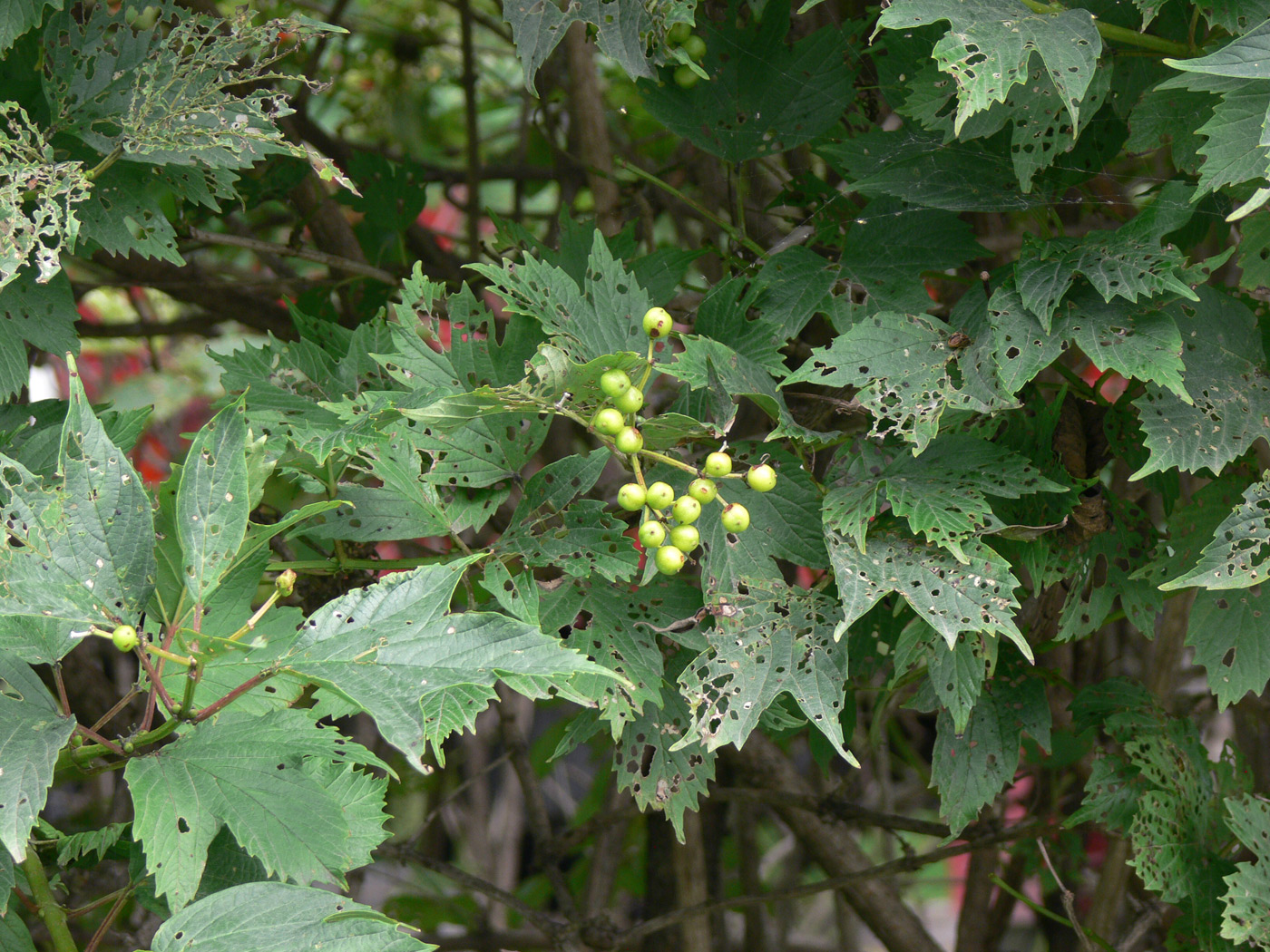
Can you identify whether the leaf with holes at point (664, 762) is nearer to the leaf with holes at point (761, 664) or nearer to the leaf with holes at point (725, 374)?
the leaf with holes at point (761, 664)

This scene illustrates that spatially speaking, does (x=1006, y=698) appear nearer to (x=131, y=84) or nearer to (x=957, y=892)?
(x=131, y=84)

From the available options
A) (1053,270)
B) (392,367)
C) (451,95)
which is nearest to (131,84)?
(392,367)

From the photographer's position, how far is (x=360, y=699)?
56 centimetres

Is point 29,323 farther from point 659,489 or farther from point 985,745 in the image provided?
point 985,745

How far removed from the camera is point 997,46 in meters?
0.66

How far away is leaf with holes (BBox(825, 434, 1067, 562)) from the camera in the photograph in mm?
695

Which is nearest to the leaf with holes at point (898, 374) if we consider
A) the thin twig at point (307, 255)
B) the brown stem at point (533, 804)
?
the thin twig at point (307, 255)

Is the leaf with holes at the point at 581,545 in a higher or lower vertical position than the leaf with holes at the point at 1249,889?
higher

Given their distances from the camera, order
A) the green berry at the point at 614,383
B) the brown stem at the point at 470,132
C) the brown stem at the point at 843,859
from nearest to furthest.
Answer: the green berry at the point at 614,383
the brown stem at the point at 843,859
the brown stem at the point at 470,132

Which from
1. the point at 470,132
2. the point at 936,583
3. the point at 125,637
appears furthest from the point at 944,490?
the point at 470,132

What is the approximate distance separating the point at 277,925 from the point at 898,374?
0.52m

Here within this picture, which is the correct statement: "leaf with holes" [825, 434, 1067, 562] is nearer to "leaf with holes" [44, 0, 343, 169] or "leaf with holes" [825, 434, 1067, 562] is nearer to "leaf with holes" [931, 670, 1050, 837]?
"leaf with holes" [931, 670, 1050, 837]

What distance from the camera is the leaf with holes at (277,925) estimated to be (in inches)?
22.9

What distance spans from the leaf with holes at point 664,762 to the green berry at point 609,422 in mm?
238
